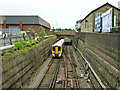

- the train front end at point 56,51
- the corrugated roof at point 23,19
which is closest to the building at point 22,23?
the corrugated roof at point 23,19

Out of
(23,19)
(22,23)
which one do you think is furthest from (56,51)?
(23,19)

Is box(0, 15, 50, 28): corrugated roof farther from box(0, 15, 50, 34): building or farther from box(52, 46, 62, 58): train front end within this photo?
box(52, 46, 62, 58): train front end

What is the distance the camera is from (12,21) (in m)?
48.5

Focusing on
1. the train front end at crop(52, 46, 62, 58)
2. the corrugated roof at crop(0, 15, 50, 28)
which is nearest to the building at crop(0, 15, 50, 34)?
the corrugated roof at crop(0, 15, 50, 28)

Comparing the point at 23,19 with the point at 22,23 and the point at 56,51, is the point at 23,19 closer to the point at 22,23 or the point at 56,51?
the point at 22,23

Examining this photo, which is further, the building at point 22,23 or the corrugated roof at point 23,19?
the corrugated roof at point 23,19

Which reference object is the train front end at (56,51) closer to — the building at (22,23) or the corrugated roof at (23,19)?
the building at (22,23)

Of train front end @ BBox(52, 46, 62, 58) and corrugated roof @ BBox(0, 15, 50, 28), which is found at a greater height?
corrugated roof @ BBox(0, 15, 50, 28)

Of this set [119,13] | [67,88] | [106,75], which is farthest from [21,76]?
[119,13]

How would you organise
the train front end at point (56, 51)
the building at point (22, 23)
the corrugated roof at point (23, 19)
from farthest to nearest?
the corrugated roof at point (23, 19) → the building at point (22, 23) → the train front end at point (56, 51)

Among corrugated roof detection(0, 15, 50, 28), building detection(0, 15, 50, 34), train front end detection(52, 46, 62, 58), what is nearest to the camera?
train front end detection(52, 46, 62, 58)

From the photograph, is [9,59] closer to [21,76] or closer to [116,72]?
[21,76]

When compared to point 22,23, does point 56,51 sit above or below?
below

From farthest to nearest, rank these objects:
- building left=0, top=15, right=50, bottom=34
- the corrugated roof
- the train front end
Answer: the corrugated roof, building left=0, top=15, right=50, bottom=34, the train front end
